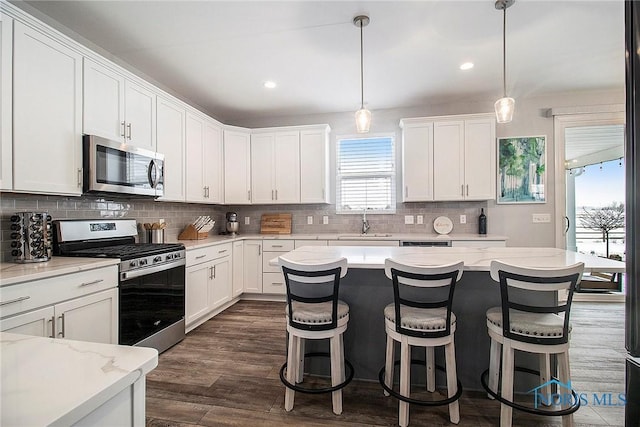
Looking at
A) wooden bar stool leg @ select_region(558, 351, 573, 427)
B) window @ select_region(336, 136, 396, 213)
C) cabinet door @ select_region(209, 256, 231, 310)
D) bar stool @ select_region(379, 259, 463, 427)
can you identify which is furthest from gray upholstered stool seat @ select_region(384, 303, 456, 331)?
window @ select_region(336, 136, 396, 213)

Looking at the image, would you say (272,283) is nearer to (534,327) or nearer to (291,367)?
(291,367)

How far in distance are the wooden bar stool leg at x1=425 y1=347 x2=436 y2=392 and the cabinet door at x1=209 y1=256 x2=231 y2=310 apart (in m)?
2.45

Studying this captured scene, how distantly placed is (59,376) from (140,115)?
9.20 ft

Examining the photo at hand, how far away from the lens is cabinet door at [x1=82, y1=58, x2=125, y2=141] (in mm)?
2268

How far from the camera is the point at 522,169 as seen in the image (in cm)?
408

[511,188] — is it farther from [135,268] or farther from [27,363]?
[27,363]

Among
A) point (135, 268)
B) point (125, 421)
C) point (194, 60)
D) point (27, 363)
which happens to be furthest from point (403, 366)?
point (194, 60)

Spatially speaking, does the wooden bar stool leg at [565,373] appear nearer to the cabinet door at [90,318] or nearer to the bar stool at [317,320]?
the bar stool at [317,320]

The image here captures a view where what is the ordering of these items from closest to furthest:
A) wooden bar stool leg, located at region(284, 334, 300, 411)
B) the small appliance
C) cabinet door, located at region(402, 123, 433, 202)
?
wooden bar stool leg, located at region(284, 334, 300, 411)
cabinet door, located at region(402, 123, 433, 202)
the small appliance

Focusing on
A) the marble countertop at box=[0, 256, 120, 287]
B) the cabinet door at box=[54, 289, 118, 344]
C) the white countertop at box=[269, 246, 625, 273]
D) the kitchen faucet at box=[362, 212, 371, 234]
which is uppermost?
the kitchen faucet at box=[362, 212, 371, 234]

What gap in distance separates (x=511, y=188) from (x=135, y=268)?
455 cm

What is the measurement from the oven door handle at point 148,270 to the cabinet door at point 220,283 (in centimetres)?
68

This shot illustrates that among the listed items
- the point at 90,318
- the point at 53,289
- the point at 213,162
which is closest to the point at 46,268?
the point at 53,289

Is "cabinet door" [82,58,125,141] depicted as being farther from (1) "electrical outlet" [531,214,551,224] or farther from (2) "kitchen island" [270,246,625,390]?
(1) "electrical outlet" [531,214,551,224]
